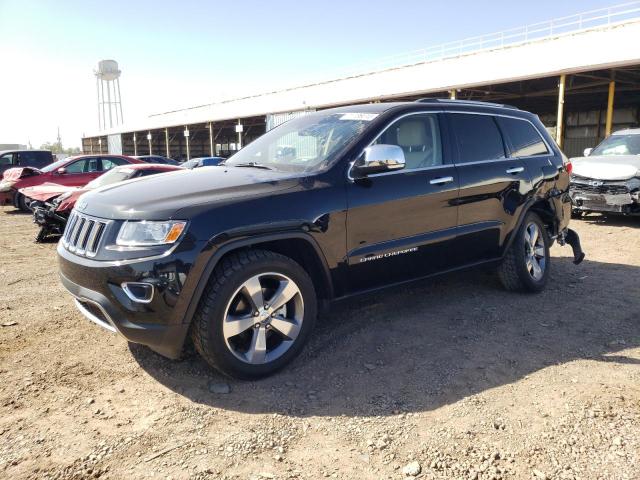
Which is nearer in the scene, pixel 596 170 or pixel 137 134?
pixel 596 170

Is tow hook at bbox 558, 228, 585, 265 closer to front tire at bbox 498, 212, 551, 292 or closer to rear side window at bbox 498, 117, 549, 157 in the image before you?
front tire at bbox 498, 212, 551, 292

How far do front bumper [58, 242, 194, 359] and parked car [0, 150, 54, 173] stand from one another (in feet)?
52.9

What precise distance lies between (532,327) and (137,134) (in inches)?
2403

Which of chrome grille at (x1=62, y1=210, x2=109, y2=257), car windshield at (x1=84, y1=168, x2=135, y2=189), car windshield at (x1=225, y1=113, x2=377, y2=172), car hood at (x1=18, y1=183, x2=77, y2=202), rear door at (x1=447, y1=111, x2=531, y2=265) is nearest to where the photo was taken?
chrome grille at (x1=62, y1=210, x2=109, y2=257)

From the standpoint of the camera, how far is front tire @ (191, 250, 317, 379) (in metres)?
2.96

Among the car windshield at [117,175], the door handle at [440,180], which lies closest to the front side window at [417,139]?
the door handle at [440,180]

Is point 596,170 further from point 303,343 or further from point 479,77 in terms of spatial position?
point 479,77

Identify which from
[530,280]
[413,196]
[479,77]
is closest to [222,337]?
[413,196]

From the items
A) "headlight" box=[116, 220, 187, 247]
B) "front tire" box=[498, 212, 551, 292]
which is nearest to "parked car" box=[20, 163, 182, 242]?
"headlight" box=[116, 220, 187, 247]

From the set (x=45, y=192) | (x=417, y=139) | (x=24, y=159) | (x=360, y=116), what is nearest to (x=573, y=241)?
(x=417, y=139)

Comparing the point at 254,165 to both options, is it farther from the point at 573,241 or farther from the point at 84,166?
the point at 84,166

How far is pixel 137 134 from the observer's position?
58750mm

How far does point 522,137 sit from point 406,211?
82.4 inches

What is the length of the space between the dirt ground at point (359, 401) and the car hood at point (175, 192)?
3.50ft
